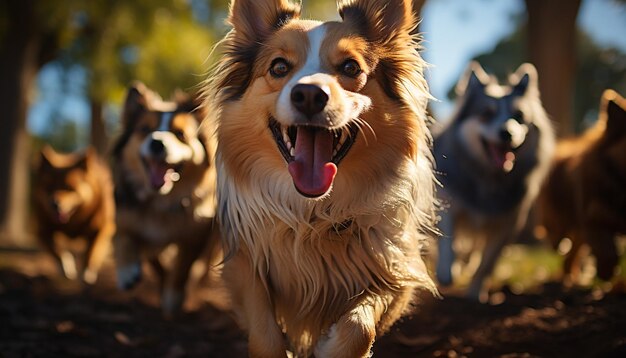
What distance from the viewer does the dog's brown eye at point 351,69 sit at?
319cm

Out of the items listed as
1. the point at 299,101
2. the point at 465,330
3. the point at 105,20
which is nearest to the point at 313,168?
the point at 299,101

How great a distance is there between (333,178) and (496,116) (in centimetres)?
298

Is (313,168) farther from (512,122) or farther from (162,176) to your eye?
(512,122)

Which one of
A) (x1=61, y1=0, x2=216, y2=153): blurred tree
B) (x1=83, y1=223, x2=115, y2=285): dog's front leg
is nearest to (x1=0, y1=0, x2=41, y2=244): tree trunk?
(x1=61, y1=0, x2=216, y2=153): blurred tree

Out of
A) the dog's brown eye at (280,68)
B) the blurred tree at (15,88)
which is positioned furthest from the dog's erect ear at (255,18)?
the blurred tree at (15,88)

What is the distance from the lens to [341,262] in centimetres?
329

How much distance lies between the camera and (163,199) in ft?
17.0

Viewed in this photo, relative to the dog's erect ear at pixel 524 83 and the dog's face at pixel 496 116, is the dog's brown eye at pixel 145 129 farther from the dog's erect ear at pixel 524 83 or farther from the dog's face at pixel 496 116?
the dog's erect ear at pixel 524 83

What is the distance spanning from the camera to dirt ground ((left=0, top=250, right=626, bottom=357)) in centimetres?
388

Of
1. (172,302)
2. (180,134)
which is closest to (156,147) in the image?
(180,134)

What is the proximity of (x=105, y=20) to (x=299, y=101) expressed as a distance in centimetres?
849

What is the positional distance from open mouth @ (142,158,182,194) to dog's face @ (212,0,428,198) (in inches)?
58.3

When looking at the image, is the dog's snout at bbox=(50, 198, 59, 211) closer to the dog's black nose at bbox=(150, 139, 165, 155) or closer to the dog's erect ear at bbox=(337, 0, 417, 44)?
the dog's black nose at bbox=(150, 139, 165, 155)

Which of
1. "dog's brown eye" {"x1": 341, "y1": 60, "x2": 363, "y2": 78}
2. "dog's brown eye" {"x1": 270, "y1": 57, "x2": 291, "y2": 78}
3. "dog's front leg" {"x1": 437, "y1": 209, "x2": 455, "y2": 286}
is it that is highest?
"dog's brown eye" {"x1": 341, "y1": 60, "x2": 363, "y2": 78}
